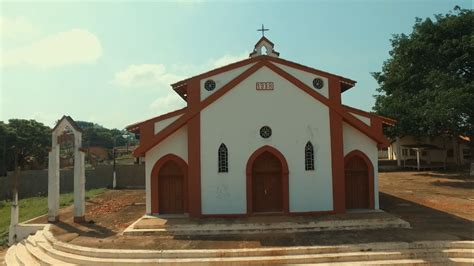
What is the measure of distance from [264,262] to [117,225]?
6981 mm

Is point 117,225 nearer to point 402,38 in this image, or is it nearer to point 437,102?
point 437,102

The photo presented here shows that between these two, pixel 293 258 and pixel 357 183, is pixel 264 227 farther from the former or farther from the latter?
pixel 357 183

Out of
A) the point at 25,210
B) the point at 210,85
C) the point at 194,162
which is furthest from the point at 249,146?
the point at 25,210

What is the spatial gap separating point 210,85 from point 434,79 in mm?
24437

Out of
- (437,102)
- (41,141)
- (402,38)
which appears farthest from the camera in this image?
(41,141)

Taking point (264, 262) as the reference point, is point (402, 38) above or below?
above

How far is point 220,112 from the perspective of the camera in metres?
15.7

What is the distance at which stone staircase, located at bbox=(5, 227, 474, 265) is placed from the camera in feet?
36.1

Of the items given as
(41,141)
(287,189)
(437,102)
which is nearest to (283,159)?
(287,189)

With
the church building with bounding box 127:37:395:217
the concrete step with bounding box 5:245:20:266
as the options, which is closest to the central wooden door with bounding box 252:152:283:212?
the church building with bounding box 127:37:395:217

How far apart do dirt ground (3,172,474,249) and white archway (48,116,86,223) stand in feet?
2.03

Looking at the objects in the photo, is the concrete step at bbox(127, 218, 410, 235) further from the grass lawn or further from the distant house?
the distant house

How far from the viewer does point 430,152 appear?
4553 centimetres

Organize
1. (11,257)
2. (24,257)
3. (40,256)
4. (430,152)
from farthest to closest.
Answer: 1. (430,152)
2. (11,257)
3. (24,257)
4. (40,256)
